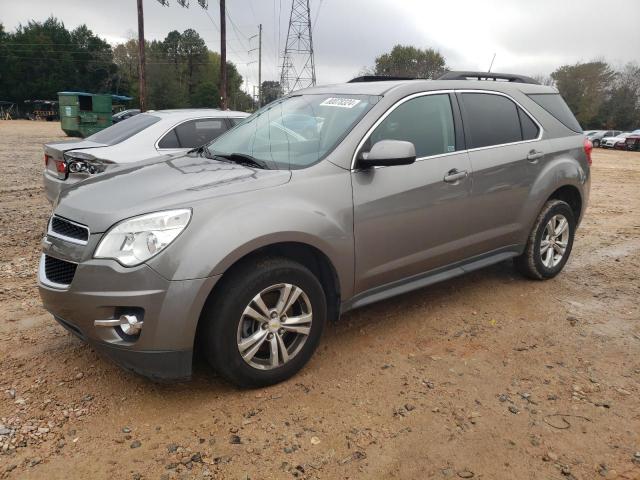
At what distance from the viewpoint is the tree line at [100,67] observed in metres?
64.2

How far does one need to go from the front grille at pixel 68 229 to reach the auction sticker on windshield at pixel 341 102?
1.92m

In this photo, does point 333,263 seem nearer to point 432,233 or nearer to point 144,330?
point 432,233

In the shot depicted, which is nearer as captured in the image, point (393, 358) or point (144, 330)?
point (144, 330)

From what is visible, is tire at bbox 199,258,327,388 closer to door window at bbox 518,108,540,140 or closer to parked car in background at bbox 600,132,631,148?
door window at bbox 518,108,540,140

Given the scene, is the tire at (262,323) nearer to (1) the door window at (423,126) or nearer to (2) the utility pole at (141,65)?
(1) the door window at (423,126)

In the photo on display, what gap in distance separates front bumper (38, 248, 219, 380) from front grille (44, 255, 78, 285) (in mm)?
51

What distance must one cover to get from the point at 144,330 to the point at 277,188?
1.06 metres

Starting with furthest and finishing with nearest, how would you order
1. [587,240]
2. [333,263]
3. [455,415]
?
[587,240], [333,263], [455,415]

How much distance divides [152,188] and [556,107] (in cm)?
380

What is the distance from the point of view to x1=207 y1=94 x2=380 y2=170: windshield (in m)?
3.34

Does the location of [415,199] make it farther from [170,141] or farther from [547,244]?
[170,141]

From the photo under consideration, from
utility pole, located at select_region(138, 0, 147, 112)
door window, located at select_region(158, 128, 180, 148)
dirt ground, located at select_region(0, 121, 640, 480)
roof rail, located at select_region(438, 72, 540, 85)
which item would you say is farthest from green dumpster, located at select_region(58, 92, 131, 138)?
roof rail, located at select_region(438, 72, 540, 85)

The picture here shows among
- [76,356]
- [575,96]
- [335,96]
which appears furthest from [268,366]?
[575,96]

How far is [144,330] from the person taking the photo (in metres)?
2.57
